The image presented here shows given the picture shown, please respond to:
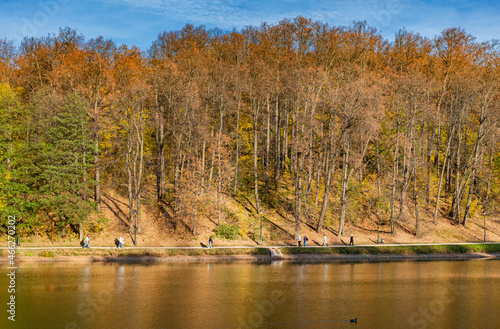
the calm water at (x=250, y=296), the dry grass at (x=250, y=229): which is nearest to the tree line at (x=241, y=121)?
the dry grass at (x=250, y=229)

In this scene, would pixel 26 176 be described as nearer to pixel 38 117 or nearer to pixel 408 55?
pixel 38 117

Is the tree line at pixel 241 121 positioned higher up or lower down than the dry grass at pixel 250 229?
higher up

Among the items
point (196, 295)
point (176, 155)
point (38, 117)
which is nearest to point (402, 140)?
point (176, 155)

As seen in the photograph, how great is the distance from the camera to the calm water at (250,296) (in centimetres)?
2170

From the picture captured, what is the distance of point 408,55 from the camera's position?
5897cm

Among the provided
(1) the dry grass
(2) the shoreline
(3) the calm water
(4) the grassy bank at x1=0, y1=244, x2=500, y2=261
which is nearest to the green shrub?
(1) the dry grass

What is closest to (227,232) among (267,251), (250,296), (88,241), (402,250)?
(267,251)

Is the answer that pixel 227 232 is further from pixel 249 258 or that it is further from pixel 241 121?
pixel 241 121

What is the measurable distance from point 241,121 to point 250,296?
40.0m

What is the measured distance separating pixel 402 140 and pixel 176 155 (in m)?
28.6

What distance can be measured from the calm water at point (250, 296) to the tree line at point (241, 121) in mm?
13014

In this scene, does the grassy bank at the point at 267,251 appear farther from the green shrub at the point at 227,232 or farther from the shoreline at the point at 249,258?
the green shrub at the point at 227,232

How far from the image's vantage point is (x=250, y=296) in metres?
26.8

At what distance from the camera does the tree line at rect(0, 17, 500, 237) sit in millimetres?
45503
